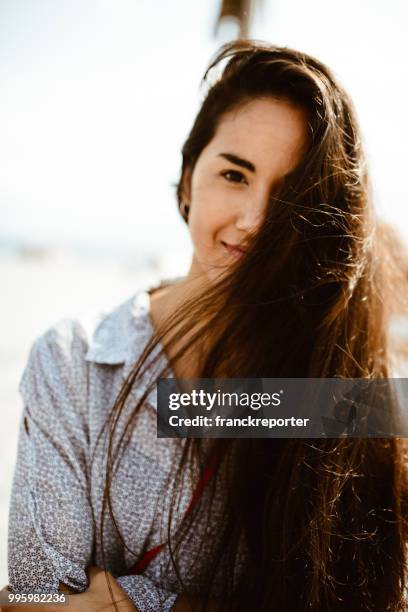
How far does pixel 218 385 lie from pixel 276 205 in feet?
2.10

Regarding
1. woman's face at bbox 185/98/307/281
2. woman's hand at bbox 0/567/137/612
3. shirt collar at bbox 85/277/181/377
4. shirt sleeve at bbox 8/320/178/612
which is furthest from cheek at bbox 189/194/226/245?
woman's hand at bbox 0/567/137/612

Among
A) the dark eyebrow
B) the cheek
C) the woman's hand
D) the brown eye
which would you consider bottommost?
the woman's hand

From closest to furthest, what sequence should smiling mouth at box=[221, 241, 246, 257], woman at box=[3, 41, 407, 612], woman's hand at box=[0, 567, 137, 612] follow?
woman's hand at box=[0, 567, 137, 612] < woman at box=[3, 41, 407, 612] < smiling mouth at box=[221, 241, 246, 257]

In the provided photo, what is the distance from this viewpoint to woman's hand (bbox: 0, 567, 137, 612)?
1.21 metres

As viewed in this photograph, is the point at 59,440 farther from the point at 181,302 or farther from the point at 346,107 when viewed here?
the point at 346,107

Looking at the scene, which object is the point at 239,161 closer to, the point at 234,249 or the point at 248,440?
the point at 234,249

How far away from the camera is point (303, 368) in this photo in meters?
1.50

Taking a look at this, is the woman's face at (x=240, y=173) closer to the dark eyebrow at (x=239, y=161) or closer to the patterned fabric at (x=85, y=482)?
the dark eyebrow at (x=239, y=161)

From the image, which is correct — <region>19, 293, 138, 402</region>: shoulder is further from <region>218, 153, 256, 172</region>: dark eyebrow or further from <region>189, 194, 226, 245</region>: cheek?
<region>218, 153, 256, 172</region>: dark eyebrow

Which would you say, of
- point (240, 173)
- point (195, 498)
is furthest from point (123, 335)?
point (240, 173)

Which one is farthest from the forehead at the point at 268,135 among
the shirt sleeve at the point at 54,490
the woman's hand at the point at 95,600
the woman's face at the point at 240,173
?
the woman's hand at the point at 95,600

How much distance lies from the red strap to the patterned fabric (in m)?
0.02

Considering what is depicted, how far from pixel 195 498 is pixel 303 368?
568mm

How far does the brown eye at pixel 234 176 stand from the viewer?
4.89ft
